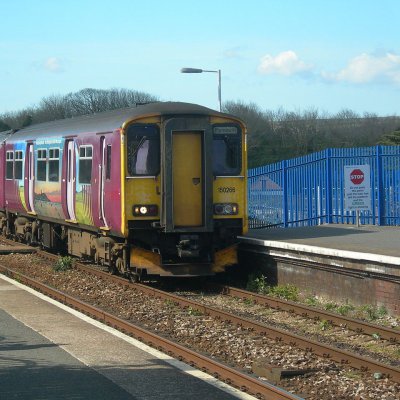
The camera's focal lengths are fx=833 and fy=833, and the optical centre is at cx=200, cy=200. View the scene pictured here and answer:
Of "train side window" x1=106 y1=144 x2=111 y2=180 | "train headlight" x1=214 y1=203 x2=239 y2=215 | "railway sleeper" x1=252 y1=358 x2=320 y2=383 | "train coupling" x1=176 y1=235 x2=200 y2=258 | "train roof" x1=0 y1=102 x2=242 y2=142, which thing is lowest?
"railway sleeper" x1=252 y1=358 x2=320 y2=383

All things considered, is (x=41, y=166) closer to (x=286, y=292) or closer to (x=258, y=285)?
(x=258, y=285)

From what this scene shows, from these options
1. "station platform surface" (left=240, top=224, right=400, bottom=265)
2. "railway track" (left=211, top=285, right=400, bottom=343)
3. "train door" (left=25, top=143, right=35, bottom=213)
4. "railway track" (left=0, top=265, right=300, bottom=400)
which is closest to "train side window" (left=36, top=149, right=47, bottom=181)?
"train door" (left=25, top=143, right=35, bottom=213)

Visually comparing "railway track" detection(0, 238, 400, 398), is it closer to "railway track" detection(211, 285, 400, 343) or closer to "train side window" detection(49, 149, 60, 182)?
"railway track" detection(211, 285, 400, 343)

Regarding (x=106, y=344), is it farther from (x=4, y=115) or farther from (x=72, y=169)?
(x=4, y=115)

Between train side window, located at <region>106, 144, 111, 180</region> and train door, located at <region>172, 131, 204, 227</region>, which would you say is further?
train side window, located at <region>106, 144, 111, 180</region>

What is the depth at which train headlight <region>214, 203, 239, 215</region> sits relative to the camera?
14781 millimetres

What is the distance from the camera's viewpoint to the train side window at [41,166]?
19.4 metres

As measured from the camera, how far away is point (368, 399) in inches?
294

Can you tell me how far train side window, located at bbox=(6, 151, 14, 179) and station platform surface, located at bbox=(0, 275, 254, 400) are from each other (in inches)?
479

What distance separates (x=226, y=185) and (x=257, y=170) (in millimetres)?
10112

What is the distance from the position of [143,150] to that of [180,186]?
2.93ft

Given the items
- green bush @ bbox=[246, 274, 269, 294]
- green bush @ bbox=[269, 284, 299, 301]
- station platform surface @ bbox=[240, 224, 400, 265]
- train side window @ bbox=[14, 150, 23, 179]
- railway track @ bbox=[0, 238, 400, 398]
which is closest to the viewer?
railway track @ bbox=[0, 238, 400, 398]

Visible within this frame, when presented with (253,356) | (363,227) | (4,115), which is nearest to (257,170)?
(363,227)

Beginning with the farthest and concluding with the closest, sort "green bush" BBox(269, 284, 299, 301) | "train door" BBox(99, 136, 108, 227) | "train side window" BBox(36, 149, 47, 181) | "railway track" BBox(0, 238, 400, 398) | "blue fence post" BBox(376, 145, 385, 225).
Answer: "blue fence post" BBox(376, 145, 385, 225) → "train side window" BBox(36, 149, 47, 181) → "train door" BBox(99, 136, 108, 227) → "green bush" BBox(269, 284, 299, 301) → "railway track" BBox(0, 238, 400, 398)
